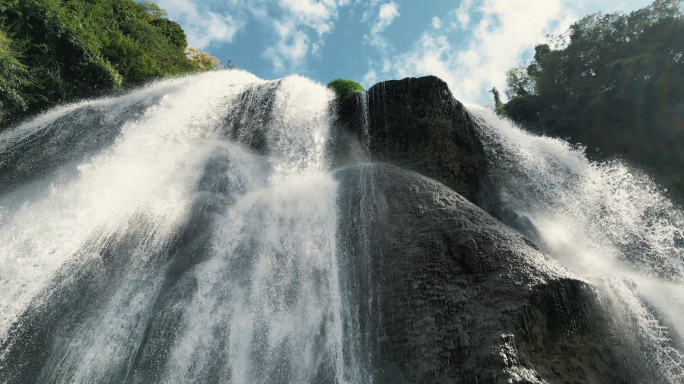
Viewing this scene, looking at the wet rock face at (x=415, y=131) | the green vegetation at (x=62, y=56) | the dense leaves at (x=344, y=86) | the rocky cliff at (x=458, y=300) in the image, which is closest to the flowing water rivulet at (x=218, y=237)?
the rocky cliff at (x=458, y=300)

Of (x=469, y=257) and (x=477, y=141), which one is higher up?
(x=477, y=141)

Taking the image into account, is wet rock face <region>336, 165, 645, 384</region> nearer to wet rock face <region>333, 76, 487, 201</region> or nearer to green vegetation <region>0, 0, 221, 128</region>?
wet rock face <region>333, 76, 487, 201</region>

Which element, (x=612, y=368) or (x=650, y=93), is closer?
(x=612, y=368)

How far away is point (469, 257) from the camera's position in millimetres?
6707

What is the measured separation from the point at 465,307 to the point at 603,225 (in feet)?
25.6

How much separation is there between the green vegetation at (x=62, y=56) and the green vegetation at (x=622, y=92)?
889 inches

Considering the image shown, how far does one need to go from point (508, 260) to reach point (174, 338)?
231 inches

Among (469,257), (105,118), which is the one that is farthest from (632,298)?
(105,118)

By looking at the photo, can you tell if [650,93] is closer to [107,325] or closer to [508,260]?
[508,260]

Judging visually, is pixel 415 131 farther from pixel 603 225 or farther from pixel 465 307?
pixel 465 307

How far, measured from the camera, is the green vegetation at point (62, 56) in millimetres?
13602

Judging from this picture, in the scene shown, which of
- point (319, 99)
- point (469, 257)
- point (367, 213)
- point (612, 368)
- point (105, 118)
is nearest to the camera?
point (612, 368)

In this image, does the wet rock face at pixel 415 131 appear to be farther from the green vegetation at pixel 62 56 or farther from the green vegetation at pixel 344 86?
the green vegetation at pixel 62 56

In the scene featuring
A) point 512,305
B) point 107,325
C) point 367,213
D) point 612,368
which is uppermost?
point 367,213
